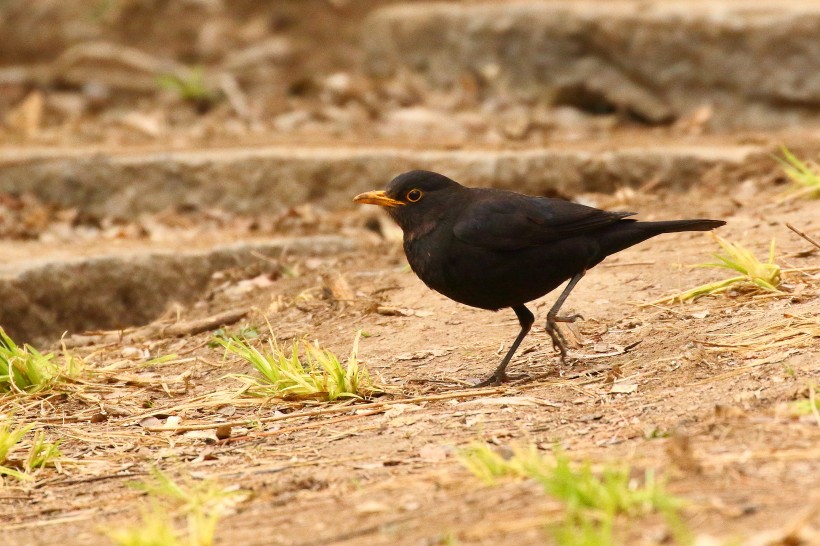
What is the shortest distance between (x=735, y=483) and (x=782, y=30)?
270 inches

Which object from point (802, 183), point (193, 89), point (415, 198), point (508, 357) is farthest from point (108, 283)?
point (802, 183)

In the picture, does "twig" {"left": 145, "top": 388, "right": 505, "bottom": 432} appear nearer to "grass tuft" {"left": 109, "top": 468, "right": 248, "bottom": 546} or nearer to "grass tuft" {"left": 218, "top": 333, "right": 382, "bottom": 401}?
"grass tuft" {"left": 218, "top": 333, "right": 382, "bottom": 401}

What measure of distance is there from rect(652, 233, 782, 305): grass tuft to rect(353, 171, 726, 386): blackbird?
1.41ft

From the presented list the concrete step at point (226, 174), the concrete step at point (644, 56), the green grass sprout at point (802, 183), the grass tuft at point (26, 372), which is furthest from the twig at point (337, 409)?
the concrete step at point (644, 56)

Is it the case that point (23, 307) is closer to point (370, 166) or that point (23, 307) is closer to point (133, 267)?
point (133, 267)

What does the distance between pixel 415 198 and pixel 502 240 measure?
0.51 meters

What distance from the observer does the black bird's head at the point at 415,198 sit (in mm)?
4684

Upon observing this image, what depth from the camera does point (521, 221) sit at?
4.52 m

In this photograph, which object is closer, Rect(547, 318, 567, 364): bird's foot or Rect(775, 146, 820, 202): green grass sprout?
Rect(547, 318, 567, 364): bird's foot

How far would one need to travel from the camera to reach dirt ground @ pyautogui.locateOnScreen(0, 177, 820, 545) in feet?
9.50

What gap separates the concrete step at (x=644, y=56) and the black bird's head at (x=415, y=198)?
494 cm

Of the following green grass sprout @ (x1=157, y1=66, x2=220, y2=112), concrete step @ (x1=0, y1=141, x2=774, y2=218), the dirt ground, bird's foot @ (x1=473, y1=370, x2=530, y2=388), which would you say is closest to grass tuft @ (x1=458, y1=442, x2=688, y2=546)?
the dirt ground

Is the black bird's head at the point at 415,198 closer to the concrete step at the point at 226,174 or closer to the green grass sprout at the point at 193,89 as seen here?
the concrete step at the point at 226,174

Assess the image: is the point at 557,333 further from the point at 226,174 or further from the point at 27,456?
the point at 226,174
